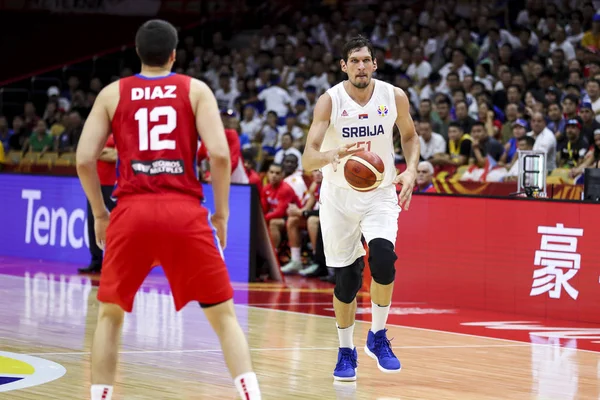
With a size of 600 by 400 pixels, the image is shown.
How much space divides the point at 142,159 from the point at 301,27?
60.5 feet

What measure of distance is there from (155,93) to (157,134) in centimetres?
19

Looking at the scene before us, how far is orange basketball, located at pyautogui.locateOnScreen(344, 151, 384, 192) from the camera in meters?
A: 7.07

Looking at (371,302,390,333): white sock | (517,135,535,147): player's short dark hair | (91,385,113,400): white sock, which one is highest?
(517,135,535,147): player's short dark hair

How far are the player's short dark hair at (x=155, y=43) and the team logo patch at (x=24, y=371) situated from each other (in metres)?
2.49

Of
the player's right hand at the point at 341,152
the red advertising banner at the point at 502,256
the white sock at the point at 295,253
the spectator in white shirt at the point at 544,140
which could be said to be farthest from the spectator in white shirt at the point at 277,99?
the player's right hand at the point at 341,152

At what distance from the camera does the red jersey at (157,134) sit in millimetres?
5020

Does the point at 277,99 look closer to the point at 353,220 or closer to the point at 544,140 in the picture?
the point at 544,140

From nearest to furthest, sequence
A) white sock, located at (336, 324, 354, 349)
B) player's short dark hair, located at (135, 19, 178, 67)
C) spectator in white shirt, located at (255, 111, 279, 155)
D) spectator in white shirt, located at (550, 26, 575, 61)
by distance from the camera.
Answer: player's short dark hair, located at (135, 19, 178, 67) < white sock, located at (336, 324, 354, 349) < spectator in white shirt, located at (550, 26, 575, 61) < spectator in white shirt, located at (255, 111, 279, 155)

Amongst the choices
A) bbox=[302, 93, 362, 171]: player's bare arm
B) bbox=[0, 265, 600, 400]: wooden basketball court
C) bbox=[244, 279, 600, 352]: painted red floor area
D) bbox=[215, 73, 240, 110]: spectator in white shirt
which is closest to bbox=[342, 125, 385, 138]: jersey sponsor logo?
bbox=[302, 93, 362, 171]: player's bare arm

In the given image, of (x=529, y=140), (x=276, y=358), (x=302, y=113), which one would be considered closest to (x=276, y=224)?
(x=529, y=140)

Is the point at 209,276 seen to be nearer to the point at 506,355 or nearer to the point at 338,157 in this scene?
the point at 338,157

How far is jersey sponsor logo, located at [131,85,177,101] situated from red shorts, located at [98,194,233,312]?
0.45 m

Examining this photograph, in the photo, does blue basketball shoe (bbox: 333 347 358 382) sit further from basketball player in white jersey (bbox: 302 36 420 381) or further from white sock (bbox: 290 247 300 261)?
white sock (bbox: 290 247 300 261)

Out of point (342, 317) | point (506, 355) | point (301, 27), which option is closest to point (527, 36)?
point (301, 27)
